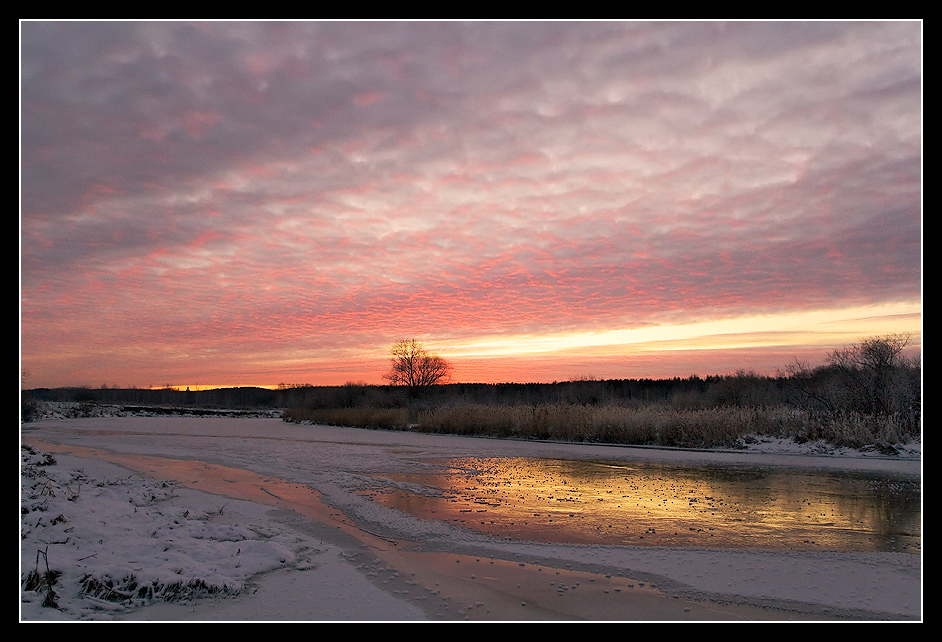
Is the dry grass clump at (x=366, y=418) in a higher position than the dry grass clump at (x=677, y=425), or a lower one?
lower

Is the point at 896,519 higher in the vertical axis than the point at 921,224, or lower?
lower

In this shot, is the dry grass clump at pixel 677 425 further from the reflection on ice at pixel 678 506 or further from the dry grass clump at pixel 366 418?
the reflection on ice at pixel 678 506

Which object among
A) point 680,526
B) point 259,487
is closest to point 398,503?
point 259,487

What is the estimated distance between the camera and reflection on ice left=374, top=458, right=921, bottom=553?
22.5 feet

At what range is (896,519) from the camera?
7.88 metres

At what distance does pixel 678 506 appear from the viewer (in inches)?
345

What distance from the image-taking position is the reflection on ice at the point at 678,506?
6.87 meters

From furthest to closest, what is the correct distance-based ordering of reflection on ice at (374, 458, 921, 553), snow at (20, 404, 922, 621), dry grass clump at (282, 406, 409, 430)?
dry grass clump at (282, 406, 409, 430) < reflection on ice at (374, 458, 921, 553) < snow at (20, 404, 922, 621)

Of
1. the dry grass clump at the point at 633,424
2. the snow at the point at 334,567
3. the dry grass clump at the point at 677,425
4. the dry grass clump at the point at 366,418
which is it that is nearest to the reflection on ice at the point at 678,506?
the snow at the point at 334,567

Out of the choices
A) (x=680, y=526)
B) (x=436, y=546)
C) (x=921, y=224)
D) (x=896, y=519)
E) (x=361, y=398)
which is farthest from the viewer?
(x=361, y=398)

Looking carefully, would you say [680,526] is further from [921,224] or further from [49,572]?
[49,572]

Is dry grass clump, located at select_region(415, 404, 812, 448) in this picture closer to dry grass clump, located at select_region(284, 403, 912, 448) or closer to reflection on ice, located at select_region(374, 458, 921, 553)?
dry grass clump, located at select_region(284, 403, 912, 448)

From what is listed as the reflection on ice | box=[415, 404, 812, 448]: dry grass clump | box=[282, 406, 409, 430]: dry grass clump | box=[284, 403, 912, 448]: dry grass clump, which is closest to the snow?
the reflection on ice

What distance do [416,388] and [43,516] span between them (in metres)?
47.8
